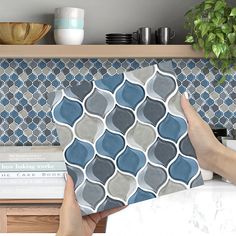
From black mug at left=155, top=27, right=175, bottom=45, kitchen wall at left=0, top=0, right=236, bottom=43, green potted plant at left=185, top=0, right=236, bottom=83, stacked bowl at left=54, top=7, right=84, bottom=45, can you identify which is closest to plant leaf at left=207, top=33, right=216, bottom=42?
green potted plant at left=185, top=0, right=236, bottom=83

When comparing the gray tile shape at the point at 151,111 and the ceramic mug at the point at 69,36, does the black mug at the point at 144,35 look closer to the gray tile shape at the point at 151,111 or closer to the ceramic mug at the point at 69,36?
the ceramic mug at the point at 69,36

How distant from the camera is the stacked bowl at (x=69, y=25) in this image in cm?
305

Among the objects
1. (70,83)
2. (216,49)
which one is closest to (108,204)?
(216,49)

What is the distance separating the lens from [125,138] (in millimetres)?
938

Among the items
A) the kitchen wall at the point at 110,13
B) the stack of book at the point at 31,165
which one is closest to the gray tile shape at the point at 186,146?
the stack of book at the point at 31,165

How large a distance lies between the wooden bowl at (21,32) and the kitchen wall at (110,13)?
271 millimetres

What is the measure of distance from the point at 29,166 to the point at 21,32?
70 centimetres

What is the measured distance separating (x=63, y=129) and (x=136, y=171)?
146mm

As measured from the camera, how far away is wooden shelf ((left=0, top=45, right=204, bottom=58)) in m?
3.00

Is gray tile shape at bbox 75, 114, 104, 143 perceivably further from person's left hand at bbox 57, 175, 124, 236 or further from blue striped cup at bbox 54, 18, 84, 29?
blue striped cup at bbox 54, 18, 84, 29

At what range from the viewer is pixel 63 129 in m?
0.90

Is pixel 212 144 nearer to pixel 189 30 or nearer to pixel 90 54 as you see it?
pixel 90 54

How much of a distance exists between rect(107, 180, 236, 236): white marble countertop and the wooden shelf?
0.73 metres

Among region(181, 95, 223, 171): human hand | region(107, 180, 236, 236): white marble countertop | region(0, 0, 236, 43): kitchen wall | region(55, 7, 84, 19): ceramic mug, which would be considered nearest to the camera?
region(181, 95, 223, 171): human hand
